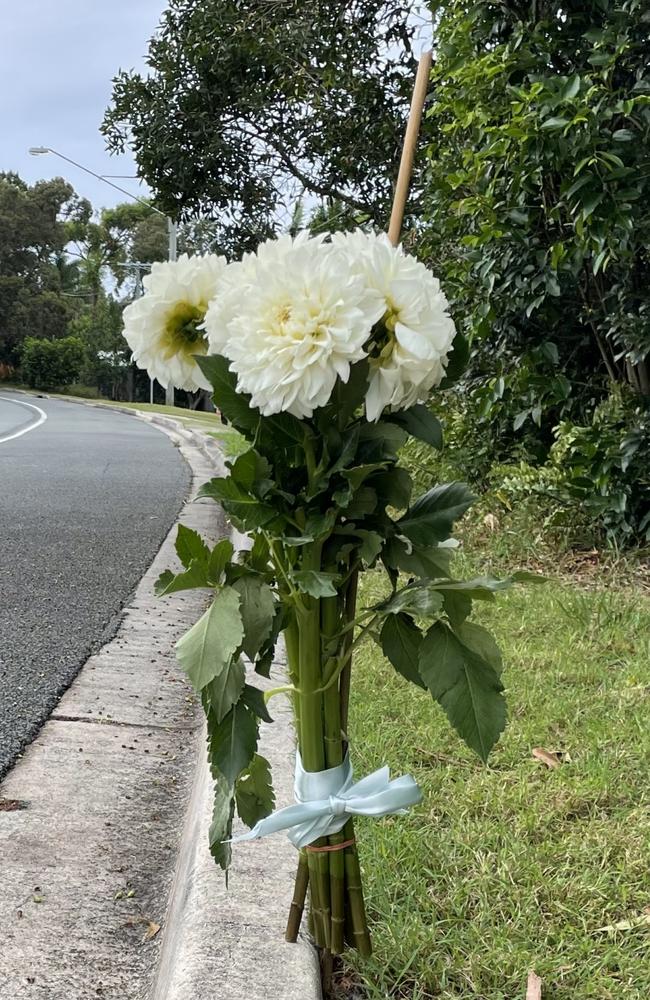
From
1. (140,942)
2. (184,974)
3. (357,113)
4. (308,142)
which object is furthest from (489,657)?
(308,142)

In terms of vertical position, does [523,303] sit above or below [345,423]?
above

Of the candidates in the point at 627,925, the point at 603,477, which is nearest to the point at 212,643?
the point at 627,925

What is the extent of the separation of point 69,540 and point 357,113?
14.2 feet

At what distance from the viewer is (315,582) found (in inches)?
48.4

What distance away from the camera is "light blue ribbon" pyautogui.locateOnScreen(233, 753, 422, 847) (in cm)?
139

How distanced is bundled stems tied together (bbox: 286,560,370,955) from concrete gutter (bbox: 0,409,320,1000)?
0.28ft

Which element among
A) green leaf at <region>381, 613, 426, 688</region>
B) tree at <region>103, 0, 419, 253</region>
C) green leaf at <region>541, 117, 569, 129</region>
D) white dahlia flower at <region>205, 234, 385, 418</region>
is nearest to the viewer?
white dahlia flower at <region>205, 234, 385, 418</region>

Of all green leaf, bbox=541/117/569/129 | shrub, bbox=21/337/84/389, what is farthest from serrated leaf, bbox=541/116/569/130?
shrub, bbox=21/337/84/389

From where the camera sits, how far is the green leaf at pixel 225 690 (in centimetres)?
127

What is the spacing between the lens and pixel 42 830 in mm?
2092

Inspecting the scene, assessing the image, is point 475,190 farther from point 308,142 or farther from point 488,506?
point 308,142

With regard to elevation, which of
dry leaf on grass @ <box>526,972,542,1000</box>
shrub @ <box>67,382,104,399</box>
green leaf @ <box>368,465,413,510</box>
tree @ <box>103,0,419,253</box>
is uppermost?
tree @ <box>103,0,419,253</box>

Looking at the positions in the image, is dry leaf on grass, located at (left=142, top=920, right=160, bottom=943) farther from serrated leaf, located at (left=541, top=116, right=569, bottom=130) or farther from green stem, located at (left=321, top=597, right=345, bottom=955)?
serrated leaf, located at (left=541, top=116, right=569, bottom=130)

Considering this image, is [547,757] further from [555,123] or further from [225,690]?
[555,123]
